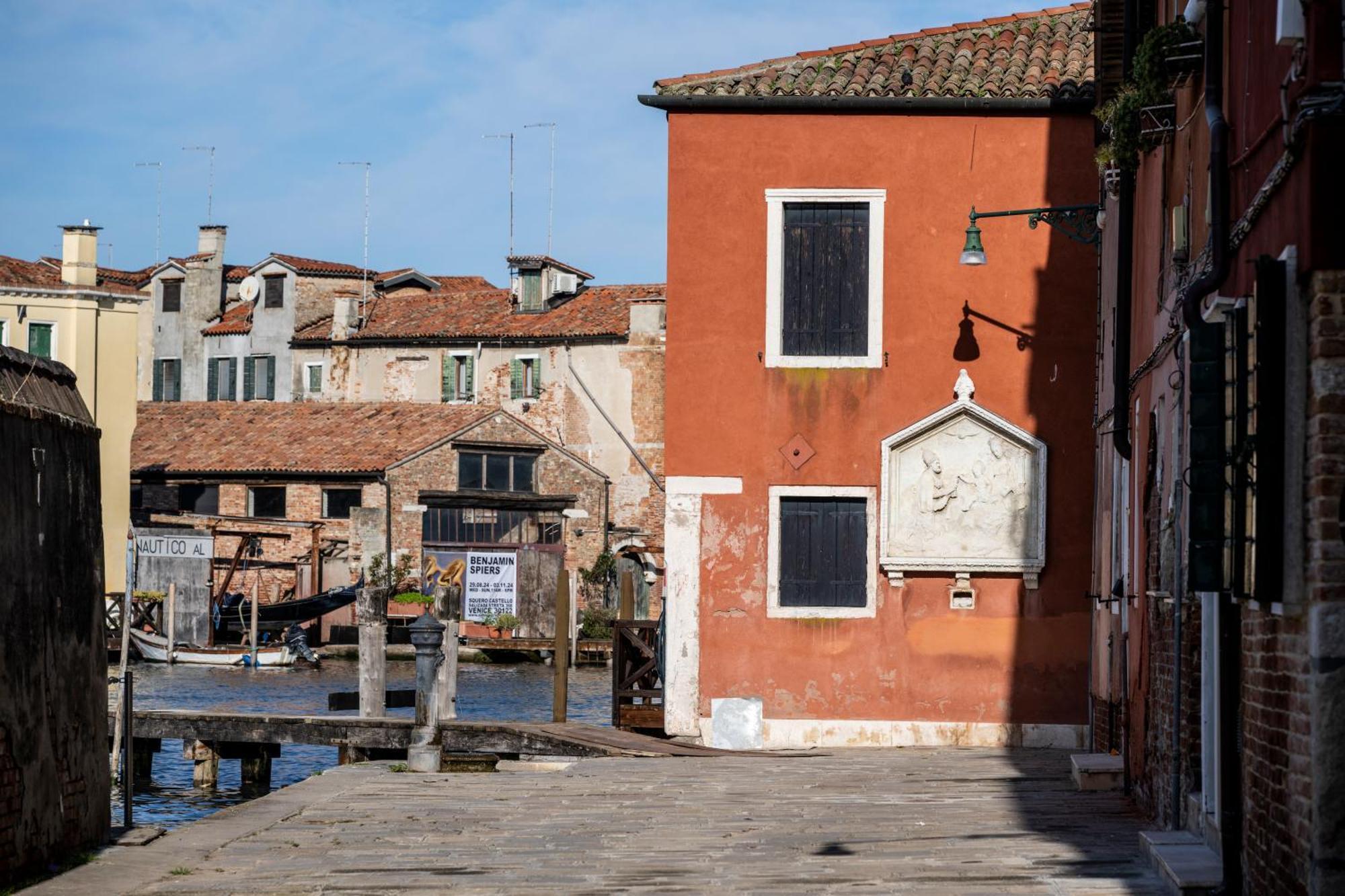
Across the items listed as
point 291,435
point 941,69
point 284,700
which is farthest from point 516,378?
point 941,69

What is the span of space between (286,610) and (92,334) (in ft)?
29.9

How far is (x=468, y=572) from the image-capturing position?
47.8 meters

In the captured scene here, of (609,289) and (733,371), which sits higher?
(609,289)

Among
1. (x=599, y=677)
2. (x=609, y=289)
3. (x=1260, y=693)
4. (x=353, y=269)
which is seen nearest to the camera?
(x=1260, y=693)

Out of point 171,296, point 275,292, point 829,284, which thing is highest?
point 171,296

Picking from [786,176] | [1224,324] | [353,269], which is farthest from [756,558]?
[353,269]

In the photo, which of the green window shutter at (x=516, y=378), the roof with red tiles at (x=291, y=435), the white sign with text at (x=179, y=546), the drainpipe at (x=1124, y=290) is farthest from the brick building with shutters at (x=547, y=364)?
the drainpipe at (x=1124, y=290)

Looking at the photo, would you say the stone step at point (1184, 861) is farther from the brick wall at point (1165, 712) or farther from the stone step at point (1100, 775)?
the stone step at point (1100, 775)

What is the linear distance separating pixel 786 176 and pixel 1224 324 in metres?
9.95

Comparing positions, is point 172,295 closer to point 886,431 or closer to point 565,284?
point 565,284

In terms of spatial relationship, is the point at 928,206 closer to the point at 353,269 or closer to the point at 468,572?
the point at 468,572

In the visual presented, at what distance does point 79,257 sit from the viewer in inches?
1943

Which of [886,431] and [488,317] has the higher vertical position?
[488,317]

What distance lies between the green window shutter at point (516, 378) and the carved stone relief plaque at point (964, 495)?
36267mm
